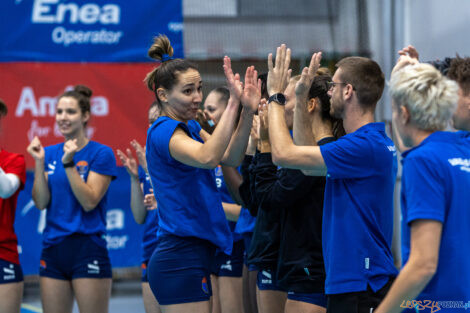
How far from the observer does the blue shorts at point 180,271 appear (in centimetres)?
264

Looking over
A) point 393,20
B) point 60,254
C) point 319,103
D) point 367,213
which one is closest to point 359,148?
point 367,213

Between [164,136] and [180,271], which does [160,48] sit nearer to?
[164,136]

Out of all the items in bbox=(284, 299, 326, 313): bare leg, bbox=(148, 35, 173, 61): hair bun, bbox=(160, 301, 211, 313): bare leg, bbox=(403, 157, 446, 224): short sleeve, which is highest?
bbox=(148, 35, 173, 61): hair bun

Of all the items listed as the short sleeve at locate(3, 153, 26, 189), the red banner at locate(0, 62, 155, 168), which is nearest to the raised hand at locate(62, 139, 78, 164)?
the short sleeve at locate(3, 153, 26, 189)

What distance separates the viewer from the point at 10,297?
12.7 ft

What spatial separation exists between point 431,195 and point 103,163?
2992 millimetres

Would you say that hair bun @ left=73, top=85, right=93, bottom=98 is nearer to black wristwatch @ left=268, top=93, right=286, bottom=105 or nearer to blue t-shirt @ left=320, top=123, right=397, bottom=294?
black wristwatch @ left=268, top=93, right=286, bottom=105

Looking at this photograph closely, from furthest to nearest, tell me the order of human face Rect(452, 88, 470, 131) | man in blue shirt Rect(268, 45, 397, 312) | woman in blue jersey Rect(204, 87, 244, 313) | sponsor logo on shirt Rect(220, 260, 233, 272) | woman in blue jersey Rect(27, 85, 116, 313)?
sponsor logo on shirt Rect(220, 260, 233, 272)
woman in blue jersey Rect(204, 87, 244, 313)
woman in blue jersey Rect(27, 85, 116, 313)
man in blue shirt Rect(268, 45, 397, 312)
human face Rect(452, 88, 470, 131)

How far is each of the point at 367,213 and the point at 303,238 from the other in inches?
21.2

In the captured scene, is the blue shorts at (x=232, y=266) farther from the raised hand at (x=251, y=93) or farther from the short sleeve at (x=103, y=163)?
the raised hand at (x=251, y=93)

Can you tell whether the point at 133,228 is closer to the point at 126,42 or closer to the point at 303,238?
the point at 126,42

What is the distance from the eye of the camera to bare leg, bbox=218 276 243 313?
4.26 metres

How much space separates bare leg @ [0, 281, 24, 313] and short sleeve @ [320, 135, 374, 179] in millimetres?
2465

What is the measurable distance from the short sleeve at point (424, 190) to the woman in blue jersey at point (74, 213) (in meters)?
2.74
